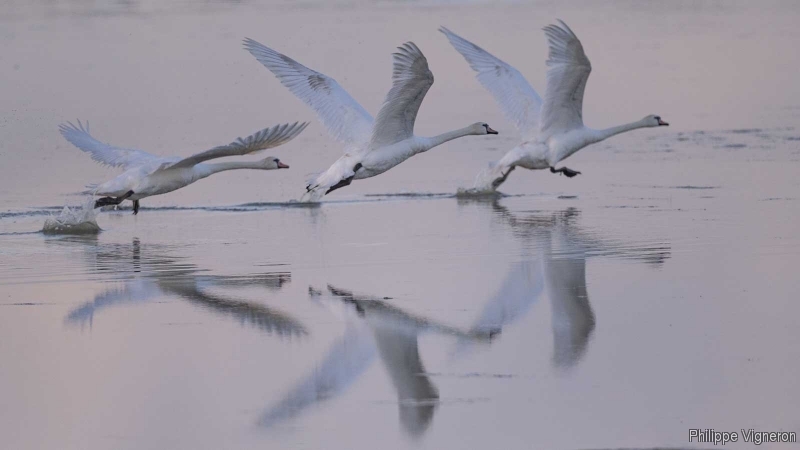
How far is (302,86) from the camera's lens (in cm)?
1478

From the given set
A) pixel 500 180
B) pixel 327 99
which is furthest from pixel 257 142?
pixel 500 180

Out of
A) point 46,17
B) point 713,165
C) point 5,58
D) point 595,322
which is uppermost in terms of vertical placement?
point 46,17

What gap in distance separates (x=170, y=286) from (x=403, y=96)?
3.89 m

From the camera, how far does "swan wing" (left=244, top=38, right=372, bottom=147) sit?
14734 millimetres

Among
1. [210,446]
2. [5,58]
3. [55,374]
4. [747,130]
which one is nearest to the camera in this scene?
[210,446]

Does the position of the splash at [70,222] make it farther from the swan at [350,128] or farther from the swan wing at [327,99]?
the swan wing at [327,99]

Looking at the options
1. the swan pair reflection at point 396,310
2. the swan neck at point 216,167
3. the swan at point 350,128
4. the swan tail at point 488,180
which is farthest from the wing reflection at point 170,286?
the swan tail at point 488,180

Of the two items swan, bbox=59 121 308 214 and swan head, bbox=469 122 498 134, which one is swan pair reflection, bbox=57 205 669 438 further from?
swan head, bbox=469 122 498 134

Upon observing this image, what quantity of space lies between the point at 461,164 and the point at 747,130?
4883 millimetres

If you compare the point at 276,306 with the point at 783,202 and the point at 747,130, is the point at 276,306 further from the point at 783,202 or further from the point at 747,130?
the point at 747,130

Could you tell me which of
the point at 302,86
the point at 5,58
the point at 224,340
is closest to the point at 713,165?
the point at 302,86

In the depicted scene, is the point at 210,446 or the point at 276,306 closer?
the point at 210,446

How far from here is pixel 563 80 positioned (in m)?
15.6

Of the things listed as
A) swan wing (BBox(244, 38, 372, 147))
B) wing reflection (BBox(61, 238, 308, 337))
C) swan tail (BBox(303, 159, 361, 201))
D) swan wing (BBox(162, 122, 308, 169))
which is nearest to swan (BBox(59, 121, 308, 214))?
swan wing (BBox(162, 122, 308, 169))
